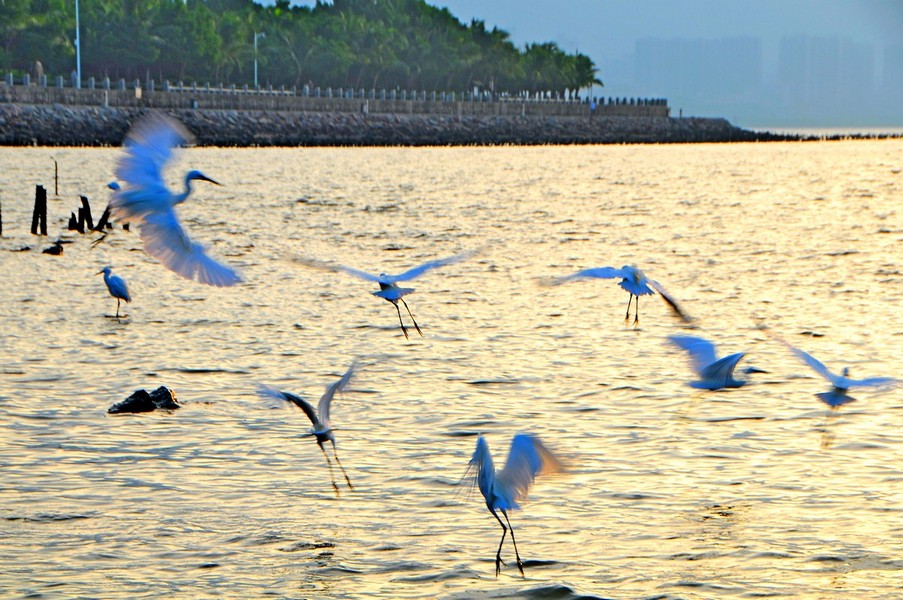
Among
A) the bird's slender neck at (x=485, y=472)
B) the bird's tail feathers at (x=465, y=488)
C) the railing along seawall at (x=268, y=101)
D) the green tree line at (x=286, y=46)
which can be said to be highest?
the green tree line at (x=286, y=46)

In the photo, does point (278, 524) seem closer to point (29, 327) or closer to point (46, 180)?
point (29, 327)

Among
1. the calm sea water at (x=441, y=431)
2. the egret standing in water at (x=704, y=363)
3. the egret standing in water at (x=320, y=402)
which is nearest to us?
the egret standing in water at (x=320, y=402)

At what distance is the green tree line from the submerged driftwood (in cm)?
8995

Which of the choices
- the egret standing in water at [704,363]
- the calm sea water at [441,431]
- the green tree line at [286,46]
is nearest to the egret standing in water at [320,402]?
the calm sea water at [441,431]

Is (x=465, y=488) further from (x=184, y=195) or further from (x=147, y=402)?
(x=147, y=402)

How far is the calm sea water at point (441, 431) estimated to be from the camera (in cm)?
776

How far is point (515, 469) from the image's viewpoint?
6105mm

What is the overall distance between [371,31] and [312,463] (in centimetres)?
13228

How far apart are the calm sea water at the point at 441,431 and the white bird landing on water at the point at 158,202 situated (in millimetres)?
593

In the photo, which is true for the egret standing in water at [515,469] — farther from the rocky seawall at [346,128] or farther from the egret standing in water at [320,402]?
the rocky seawall at [346,128]

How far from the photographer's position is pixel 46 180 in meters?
44.7

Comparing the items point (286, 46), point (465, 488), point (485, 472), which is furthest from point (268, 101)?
point (485, 472)

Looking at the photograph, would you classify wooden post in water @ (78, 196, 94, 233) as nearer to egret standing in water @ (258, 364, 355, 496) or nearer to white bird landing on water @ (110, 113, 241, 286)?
white bird landing on water @ (110, 113, 241, 286)

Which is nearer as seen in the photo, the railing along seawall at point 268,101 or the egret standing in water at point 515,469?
the egret standing in water at point 515,469
